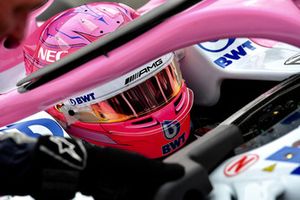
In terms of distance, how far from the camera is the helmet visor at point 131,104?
1207 mm

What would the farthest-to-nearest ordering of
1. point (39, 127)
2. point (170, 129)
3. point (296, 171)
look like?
point (170, 129) → point (39, 127) → point (296, 171)

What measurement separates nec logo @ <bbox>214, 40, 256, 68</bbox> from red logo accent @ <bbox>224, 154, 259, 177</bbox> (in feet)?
1.69

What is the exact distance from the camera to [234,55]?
1.33m

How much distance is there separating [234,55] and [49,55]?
1.31 ft

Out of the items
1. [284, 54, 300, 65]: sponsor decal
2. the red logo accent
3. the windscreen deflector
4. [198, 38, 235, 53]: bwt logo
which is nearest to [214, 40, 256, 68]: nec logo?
[198, 38, 235, 53]: bwt logo

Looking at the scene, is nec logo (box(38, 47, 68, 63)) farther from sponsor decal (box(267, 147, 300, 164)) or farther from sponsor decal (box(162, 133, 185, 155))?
sponsor decal (box(267, 147, 300, 164))

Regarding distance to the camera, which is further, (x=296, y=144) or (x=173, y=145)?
(x=173, y=145)

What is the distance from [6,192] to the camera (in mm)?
647

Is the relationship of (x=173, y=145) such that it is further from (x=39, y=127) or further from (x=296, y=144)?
(x=296, y=144)

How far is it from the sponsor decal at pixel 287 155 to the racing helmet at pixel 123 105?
45 cm

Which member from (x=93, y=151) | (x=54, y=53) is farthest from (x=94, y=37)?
(x=93, y=151)

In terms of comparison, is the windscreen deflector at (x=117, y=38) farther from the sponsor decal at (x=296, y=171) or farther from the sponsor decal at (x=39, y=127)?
the sponsor decal at (x=296, y=171)

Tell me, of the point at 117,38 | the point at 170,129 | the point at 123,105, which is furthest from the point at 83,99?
the point at 117,38

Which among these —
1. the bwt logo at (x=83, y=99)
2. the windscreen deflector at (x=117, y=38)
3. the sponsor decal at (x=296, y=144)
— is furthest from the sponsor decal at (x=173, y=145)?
the sponsor decal at (x=296, y=144)
